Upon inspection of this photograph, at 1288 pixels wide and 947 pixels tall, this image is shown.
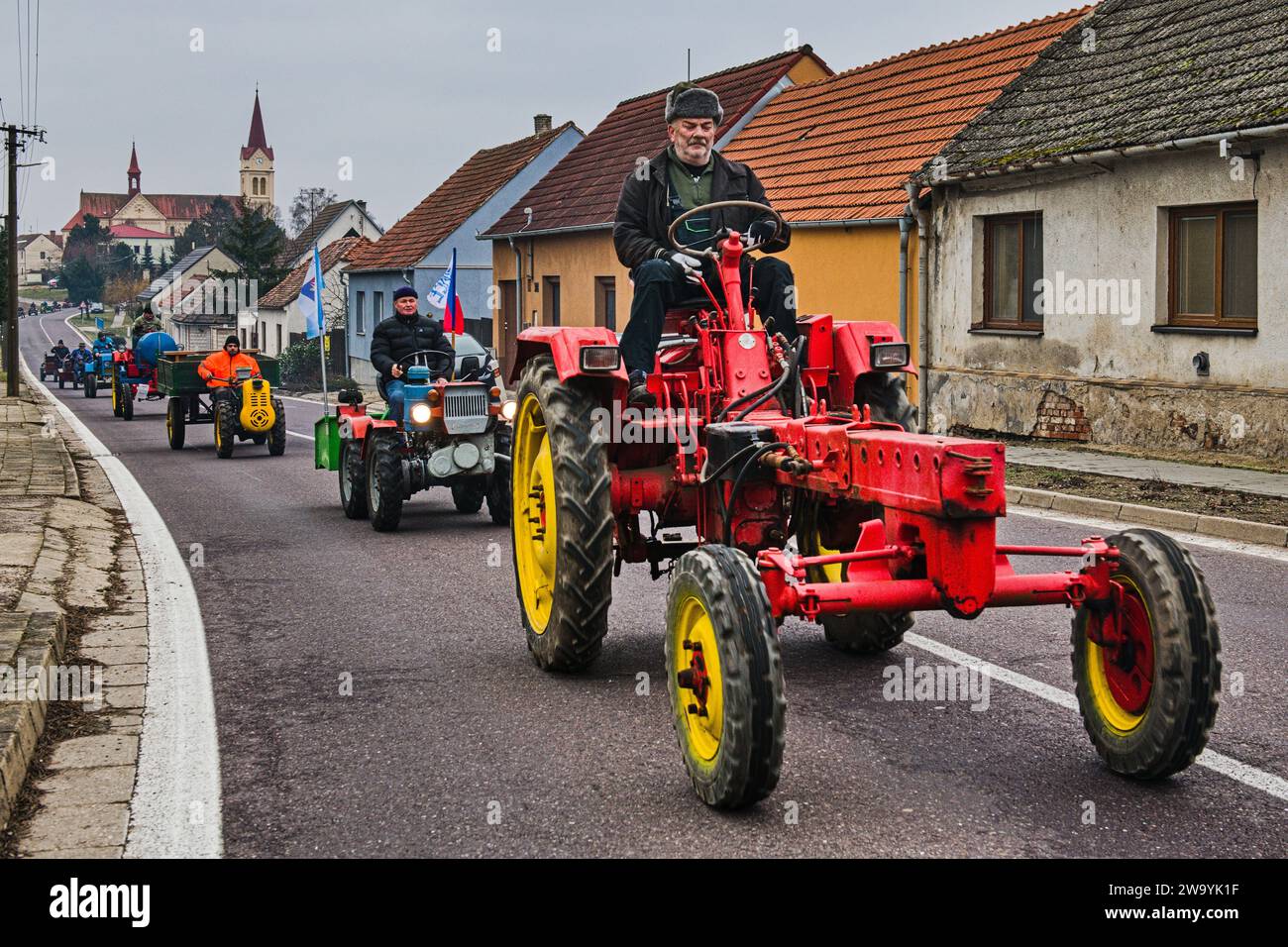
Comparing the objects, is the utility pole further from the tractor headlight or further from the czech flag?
the tractor headlight

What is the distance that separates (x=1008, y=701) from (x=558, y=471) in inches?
78.8

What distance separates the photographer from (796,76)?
103ft

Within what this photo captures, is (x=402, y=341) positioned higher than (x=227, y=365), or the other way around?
(x=402, y=341)

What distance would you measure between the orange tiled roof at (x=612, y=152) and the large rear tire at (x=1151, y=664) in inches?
1008

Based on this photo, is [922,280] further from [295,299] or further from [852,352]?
[295,299]

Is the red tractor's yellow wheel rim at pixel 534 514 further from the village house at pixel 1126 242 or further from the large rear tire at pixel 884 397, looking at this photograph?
the village house at pixel 1126 242

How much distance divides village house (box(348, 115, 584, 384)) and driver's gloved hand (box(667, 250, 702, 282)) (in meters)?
35.4

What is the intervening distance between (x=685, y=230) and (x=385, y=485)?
18.7 feet

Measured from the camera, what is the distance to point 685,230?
274 inches

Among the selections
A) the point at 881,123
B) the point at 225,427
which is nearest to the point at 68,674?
the point at 225,427

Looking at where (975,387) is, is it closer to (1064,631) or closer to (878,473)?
(1064,631)

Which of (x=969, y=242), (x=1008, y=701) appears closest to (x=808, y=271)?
(x=969, y=242)

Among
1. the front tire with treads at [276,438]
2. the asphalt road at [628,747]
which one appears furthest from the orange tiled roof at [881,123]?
the asphalt road at [628,747]

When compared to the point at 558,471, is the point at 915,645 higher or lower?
lower
